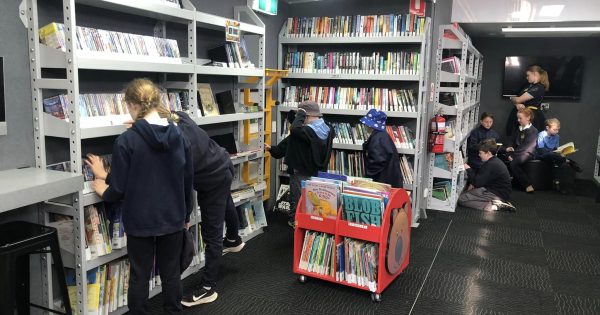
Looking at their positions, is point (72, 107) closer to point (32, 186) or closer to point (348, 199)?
point (32, 186)

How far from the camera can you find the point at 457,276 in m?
3.96

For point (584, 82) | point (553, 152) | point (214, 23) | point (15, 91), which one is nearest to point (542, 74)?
point (584, 82)

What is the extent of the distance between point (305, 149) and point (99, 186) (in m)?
2.19

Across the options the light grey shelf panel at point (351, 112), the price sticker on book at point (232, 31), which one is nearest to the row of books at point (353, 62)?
the light grey shelf panel at point (351, 112)

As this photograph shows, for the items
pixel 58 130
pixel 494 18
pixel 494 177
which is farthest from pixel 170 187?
pixel 494 18

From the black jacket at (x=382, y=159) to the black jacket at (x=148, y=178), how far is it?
2357 millimetres

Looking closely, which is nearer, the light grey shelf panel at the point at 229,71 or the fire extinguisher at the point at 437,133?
the light grey shelf panel at the point at 229,71

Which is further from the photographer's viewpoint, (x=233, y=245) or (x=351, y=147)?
(x=351, y=147)

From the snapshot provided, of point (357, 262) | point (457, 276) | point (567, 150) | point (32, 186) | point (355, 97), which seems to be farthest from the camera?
point (567, 150)

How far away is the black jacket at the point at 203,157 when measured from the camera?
3145 mm

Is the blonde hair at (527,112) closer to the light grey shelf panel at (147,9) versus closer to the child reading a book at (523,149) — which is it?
the child reading a book at (523,149)

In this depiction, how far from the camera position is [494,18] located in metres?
6.54

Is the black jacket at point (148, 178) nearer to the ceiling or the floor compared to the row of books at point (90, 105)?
nearer to the floor

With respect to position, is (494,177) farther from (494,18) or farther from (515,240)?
(494,18)
